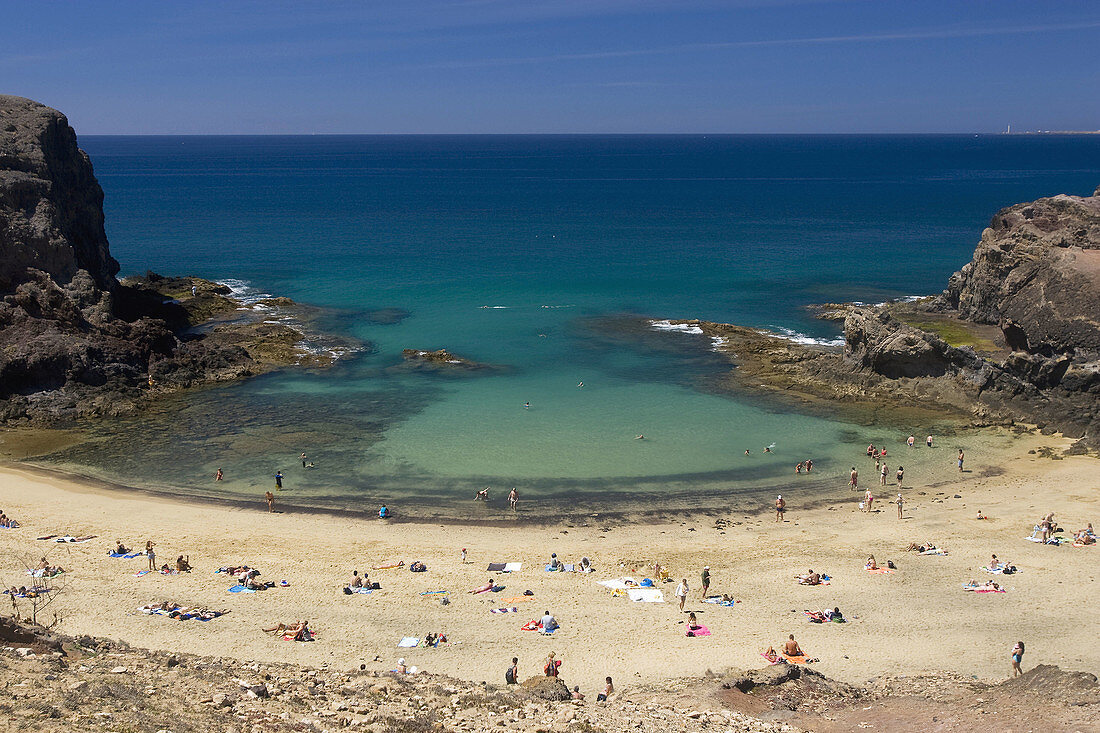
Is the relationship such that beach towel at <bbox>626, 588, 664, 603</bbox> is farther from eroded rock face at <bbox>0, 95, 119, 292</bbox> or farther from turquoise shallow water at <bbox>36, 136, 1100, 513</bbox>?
eroded rock face at <bbox>0, 95, 119, 292</bbox>

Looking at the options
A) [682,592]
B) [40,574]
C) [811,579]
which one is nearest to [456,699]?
[682,592]

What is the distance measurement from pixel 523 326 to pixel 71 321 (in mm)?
29226

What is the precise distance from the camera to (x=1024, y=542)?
31188mm

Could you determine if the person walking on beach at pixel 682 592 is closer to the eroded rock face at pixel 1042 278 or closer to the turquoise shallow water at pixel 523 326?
the turquoise shallow water at pixel 523 326

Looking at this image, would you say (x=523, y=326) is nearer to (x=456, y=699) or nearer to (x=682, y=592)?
(x=682, y=592)

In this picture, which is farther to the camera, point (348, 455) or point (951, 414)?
point (951, 414)

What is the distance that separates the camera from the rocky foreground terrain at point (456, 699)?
17938 mm

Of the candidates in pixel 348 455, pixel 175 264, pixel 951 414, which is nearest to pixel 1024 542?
pixel 951 414

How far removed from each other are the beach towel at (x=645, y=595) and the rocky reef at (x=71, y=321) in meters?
31.0

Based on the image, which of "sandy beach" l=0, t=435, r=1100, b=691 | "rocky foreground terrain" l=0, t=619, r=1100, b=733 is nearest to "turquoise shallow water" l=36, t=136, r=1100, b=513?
"sandy beach" l=0, t=435, r=1100, b=691

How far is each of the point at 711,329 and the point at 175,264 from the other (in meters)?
54.1

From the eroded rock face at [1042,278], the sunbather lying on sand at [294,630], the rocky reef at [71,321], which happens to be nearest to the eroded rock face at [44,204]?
the rocky reef at [71,321]

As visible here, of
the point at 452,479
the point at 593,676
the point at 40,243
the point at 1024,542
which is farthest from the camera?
the point at 40,243

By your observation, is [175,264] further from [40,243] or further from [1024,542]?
[1024,542]
